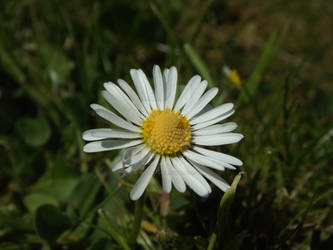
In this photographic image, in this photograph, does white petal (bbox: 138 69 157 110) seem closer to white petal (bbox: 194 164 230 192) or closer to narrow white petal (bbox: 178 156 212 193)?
narrow white petal (bbox: 178 156 212 193)

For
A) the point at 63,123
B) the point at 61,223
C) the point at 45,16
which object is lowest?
the point at 61,223

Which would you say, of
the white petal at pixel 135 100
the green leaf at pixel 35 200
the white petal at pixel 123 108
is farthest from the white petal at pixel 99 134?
the green leaf at pixel 35 200

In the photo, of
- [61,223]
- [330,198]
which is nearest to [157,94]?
[61,223]

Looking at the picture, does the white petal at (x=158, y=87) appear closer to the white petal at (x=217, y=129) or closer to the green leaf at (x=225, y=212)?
the white petal at (x=217, y=129)

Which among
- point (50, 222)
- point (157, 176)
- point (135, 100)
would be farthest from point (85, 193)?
point (135, 100)

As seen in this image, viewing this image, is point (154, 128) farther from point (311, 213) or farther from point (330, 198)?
point (330, 198)

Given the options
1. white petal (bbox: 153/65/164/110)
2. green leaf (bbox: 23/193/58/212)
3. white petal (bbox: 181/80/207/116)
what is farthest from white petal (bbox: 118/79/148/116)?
green leaf (bbox: 23/193/58/212)
